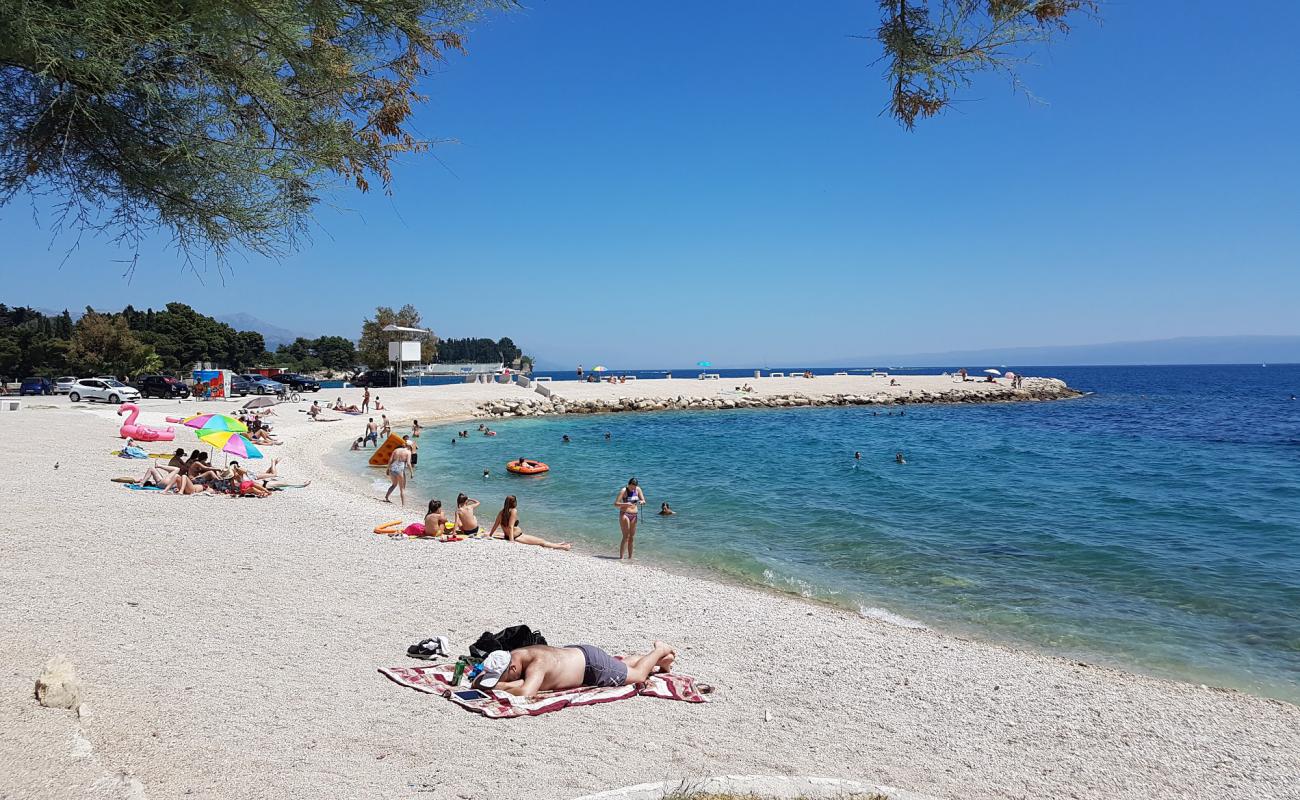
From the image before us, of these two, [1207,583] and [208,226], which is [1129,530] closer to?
[1207,583]

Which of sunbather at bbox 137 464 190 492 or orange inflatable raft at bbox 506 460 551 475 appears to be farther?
orange inflatable raft at bbox 506 460 551 475

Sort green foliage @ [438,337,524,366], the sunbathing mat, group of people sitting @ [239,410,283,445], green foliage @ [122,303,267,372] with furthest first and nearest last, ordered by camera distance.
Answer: green foliage @ [438,337,524,366]
green foliage @ [122,303,267,372]
group of people sitting @ [239,410,283,445]
the sunbathing mat

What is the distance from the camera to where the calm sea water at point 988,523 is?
10273mm

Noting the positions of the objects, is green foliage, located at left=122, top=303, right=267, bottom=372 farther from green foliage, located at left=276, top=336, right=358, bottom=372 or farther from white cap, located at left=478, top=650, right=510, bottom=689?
white cap, located at left=478, top=650, right=510, bottom=689

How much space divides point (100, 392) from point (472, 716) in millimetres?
43460

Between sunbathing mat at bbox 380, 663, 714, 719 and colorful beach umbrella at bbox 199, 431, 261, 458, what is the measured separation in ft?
37.2

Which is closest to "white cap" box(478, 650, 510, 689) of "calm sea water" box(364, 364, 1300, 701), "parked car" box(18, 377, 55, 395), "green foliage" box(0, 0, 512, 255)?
"green foliage" box(0, 0, 512, 255)

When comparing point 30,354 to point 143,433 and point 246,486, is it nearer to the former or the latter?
point 143,433

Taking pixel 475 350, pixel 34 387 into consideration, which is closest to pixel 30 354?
pixel 34 387

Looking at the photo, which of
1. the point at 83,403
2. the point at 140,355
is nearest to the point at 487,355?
the point at 140,355

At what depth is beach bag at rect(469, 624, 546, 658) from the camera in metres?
6.33

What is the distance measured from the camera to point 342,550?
11.2m

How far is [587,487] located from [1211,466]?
23.6 metres

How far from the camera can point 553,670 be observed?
6.17 meters
